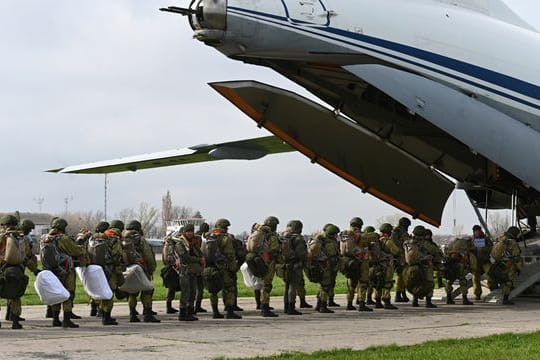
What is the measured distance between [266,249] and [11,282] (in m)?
3.57

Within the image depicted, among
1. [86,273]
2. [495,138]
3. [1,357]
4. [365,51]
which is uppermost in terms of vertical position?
[365,51]

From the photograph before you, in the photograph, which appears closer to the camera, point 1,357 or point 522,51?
point 1,357

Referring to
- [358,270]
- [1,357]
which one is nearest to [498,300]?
[358,270]

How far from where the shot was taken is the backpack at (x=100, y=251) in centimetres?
1082

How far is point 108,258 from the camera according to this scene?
10.9 metres

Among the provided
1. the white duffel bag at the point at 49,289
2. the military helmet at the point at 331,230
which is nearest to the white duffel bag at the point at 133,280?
the white duffel bag at the point at 49,289

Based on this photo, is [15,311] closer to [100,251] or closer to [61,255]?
[61,255]

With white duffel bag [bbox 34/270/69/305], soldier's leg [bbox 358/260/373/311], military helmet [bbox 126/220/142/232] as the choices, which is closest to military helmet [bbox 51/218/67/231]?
white duffel bag [bbox 34/270/69/305]

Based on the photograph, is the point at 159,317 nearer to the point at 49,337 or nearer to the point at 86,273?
the point at 86,273

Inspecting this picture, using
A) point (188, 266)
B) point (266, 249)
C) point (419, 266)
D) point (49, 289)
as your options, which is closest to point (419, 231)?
point (419, 266)

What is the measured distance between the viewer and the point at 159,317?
12.1 meters

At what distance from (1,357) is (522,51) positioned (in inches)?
345

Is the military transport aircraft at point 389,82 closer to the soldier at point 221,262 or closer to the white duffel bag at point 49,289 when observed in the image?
the soldier at point 221,262

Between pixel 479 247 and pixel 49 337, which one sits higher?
pixel 479 247
